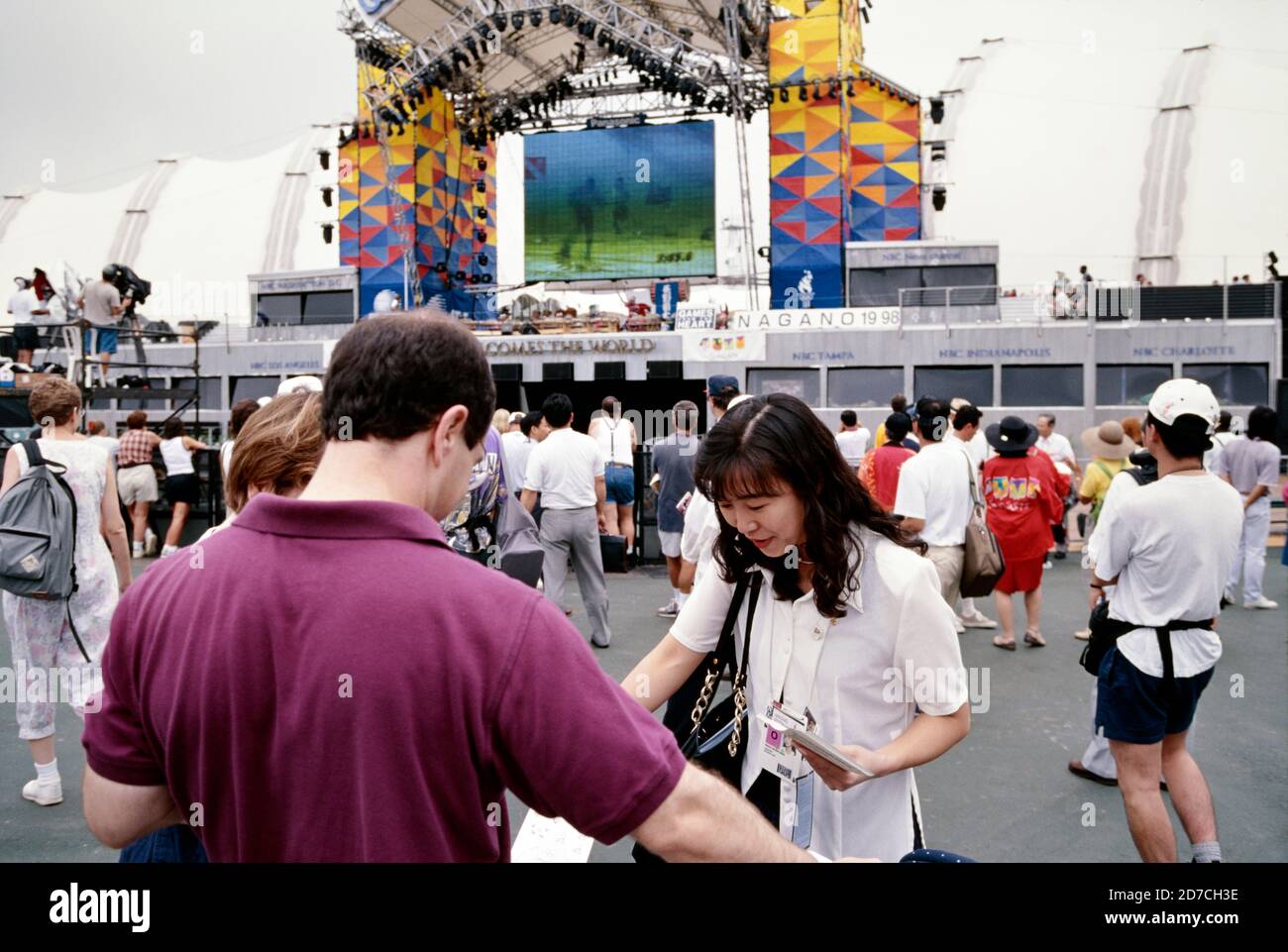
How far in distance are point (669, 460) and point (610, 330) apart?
18.4 m

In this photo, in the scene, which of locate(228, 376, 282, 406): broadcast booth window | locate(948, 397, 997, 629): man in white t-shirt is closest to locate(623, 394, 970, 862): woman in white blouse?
locate(948, 397, 997, 629): man in white t-shirt

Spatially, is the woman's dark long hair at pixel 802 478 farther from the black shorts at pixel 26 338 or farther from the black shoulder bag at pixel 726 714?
the black shorts at pixel 26 338

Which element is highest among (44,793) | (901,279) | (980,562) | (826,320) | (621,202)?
(621,202)

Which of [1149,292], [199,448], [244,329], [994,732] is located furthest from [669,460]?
[244,329]

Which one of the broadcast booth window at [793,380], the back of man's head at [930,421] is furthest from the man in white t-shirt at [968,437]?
the broadcast booth window at [793,380]

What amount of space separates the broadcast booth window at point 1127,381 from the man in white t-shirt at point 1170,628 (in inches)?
834

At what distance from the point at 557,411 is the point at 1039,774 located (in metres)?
4.27

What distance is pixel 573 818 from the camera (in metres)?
1.06

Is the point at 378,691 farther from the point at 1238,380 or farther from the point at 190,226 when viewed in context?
the point at 190,226

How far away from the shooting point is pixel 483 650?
1.05m

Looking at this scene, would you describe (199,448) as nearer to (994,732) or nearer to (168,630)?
(994,732)

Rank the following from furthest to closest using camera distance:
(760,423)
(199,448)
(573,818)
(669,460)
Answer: (199,448) < (669,460) < (760,423) < (573,818)

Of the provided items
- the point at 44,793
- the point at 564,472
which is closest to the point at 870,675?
the point at 44,793

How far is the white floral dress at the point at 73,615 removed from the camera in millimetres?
3994
